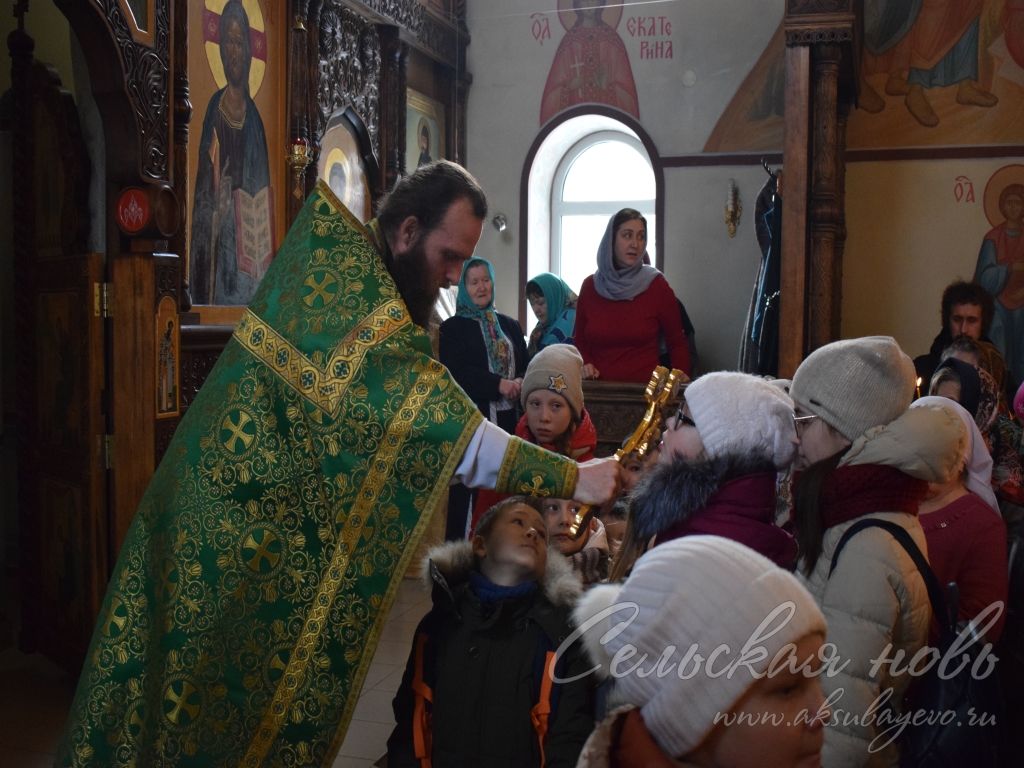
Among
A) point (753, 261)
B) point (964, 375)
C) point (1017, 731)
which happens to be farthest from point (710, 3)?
point (1017, 731)

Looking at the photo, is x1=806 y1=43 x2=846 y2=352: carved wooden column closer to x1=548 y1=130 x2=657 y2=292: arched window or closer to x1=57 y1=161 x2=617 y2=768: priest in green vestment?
x1=548 y1=130 x2=657 y2=292: arched window

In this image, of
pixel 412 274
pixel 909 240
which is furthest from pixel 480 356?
pixel 909 240

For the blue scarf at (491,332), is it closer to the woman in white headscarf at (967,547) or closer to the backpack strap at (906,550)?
the woman in white headscarf at (967,547)

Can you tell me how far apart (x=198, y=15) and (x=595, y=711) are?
4931mm

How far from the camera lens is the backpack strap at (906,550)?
6.67 ft

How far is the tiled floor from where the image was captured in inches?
159

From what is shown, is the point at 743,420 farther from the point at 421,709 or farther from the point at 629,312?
the point at 629,312

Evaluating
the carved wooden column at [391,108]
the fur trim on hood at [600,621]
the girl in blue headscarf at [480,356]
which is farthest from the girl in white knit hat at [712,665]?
the carved wooden column at [391,108]

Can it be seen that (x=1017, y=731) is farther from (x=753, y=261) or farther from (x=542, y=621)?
(x=753, y=261)

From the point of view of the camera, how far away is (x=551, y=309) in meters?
7.85

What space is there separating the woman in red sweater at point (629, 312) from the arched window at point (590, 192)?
4.09 metres

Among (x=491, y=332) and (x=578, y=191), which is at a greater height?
(x=578, y=191)

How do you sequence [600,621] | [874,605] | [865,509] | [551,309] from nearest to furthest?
1. [600,621]
2. [874,605]
3. [865,509]
4. [551,309]

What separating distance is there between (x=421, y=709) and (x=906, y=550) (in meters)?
1.14
